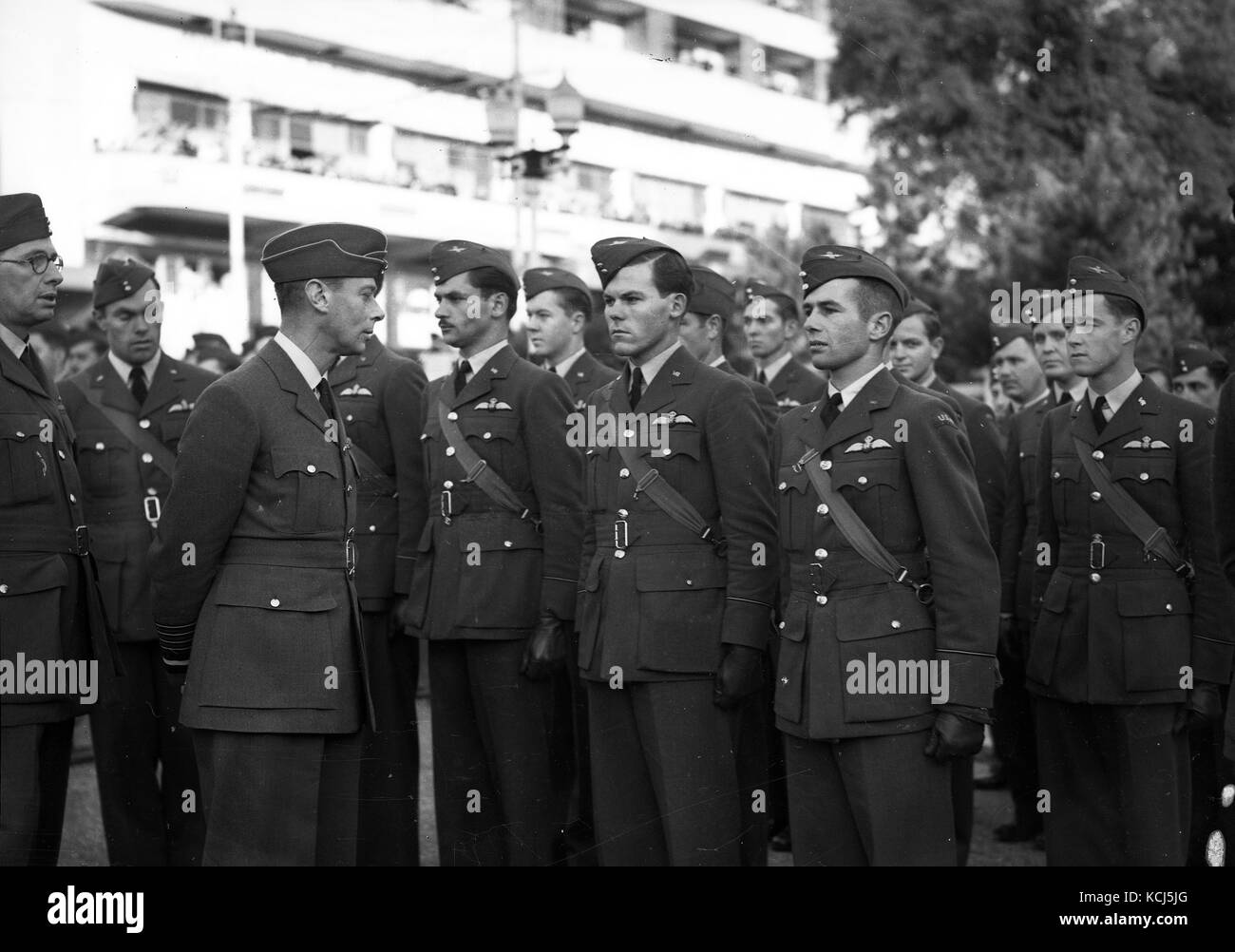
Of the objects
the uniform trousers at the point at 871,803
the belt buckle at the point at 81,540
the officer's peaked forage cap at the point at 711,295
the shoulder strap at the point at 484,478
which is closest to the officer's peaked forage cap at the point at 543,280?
the officer's peaked forage cap at the point at 711,295

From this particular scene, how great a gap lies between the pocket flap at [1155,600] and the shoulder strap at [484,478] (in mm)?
2165

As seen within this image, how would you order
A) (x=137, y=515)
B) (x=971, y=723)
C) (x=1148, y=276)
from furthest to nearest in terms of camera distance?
(x=1148, y=276) → (x=137, y=515) → (x=971, y=723)

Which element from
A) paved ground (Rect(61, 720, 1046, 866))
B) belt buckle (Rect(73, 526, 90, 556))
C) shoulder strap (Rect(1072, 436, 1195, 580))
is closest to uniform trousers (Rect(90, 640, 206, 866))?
paved ground (Rect(61, 720, 1046, 866))

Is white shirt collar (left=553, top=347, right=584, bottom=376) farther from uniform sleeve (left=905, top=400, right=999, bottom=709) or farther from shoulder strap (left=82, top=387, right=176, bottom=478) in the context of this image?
uniform sleeve (left=905, top=400, right=999, bottom=709)

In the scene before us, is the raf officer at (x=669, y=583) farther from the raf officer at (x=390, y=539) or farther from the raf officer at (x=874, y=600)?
the raf officer at (x=390, y=539)

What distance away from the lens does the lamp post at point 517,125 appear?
644 centimetres

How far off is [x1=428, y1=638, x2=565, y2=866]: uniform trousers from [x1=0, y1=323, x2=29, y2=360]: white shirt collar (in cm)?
184

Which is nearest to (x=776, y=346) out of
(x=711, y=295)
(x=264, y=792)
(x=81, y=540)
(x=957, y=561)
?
(x=711, y=295)

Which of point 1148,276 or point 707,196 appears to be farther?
point 1148,276

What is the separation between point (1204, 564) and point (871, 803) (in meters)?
1.63

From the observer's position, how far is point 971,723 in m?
4.36

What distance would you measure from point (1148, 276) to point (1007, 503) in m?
2.75
